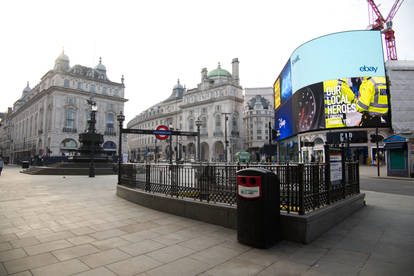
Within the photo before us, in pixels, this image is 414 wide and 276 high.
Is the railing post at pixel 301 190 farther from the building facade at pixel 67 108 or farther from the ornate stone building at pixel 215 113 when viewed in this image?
the ornate stone building at pixel 215 113

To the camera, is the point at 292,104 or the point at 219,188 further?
the point at 292,104

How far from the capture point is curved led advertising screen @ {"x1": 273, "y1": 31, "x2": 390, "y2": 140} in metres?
37.7

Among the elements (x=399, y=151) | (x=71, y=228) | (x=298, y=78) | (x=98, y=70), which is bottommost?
(x=71, y=228)

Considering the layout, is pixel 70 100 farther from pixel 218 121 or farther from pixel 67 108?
pixel 218 121

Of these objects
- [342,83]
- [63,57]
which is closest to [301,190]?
[342,83]

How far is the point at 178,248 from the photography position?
14.2 feet

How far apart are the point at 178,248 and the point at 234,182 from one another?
2147 mm

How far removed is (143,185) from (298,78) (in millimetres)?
41962

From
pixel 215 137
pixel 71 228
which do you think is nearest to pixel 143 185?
pixel 71 228

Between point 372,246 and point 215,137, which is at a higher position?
point 215,137

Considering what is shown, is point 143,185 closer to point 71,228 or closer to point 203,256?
point 71,228

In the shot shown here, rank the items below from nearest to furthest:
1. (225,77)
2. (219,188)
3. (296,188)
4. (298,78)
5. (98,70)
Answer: (296,188) → (219,188) → (298,78) → (98,70) → (225,77)

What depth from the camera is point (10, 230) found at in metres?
5.40

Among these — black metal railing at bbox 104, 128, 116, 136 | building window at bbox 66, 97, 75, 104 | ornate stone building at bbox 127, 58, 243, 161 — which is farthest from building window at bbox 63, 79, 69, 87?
ornate stone building at bbox 127, 58, 243, 161
